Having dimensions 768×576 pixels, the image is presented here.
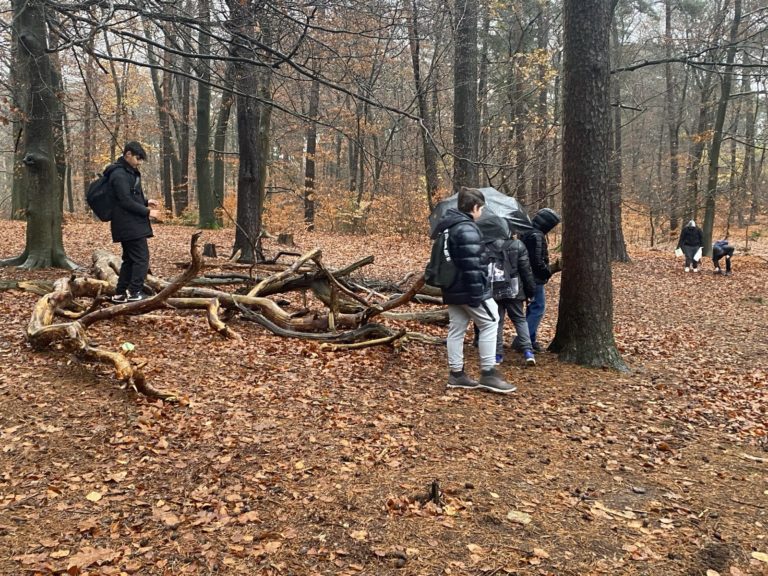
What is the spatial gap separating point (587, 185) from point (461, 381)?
279 cm

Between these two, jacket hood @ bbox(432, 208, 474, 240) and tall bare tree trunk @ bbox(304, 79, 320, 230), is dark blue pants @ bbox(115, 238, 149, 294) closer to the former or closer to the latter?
jacket hood @ bbox(432, 208, 474, 240)

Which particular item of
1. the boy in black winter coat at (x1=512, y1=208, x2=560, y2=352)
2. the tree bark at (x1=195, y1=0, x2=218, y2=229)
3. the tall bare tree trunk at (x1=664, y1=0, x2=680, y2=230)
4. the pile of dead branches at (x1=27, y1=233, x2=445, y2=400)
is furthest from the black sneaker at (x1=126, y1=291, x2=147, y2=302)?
the tall bare tree trunk at (x1=664, y1=0, x2=680, y2=230)

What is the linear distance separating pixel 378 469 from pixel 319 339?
3136 mm

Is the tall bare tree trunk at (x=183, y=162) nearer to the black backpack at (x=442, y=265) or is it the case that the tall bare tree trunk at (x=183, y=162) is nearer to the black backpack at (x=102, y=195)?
the black backpack at (x=102, y=195)

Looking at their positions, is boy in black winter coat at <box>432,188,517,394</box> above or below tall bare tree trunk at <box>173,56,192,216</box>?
below

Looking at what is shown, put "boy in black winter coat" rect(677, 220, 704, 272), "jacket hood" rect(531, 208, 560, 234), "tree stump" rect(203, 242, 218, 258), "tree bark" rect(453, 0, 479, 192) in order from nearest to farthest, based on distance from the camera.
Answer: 1. "jacket hood" rect(531, 208, 560, 234)
2. "tree bark" rect(453, 0, 479, 192)
3. "tree stump" rect(203, 242, 218, 258)
4. "boy in black winter coat" rect(677, 220, 704, 272)

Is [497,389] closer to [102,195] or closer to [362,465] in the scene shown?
[362,465]

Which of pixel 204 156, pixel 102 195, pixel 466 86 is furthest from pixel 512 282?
pixel 204 156

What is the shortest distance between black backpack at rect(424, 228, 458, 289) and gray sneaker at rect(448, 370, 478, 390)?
37.4 inches

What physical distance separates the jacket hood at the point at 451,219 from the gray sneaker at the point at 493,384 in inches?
59.2

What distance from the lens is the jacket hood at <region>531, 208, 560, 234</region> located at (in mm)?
7023

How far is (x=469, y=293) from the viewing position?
17.4ft

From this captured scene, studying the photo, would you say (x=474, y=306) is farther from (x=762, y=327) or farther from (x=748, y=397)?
(x=762, y=327)

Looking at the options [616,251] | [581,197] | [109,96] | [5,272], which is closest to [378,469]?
[581,197]
